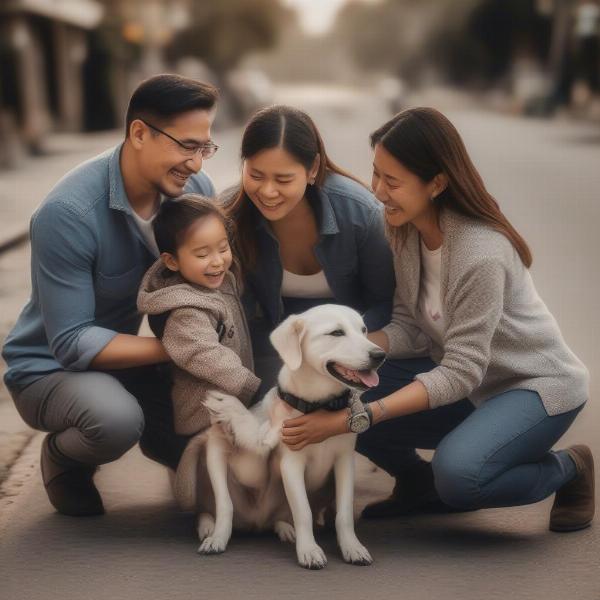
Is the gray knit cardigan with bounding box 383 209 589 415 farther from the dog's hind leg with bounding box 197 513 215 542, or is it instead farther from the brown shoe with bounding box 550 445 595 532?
the dog's hind leg with bounding box 197 513 215 542

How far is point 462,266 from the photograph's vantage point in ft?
13.2

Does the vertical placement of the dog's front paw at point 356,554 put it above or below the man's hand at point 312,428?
below

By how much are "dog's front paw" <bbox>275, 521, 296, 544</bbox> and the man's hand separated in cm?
43

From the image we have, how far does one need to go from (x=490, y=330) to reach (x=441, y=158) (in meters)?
0.67

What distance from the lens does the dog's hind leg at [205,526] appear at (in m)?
4.11

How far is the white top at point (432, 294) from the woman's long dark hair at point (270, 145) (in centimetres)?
59

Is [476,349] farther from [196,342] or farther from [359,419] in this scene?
[196,342]

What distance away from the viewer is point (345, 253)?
4.72 metres

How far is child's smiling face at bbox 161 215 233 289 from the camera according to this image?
165 inches

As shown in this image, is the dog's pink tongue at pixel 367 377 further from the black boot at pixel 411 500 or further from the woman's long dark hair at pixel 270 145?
the woman's long dark hair at pixel 270 145

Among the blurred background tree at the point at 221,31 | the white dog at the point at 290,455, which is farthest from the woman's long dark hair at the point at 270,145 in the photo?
the blurred background tree at the point at 221,31

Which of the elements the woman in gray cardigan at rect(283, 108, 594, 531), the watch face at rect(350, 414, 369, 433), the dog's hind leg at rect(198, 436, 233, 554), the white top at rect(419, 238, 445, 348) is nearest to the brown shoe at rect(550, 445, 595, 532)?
the woman in gray cardigan at rect(283, 108, 594, 531)

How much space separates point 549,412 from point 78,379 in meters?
1.83

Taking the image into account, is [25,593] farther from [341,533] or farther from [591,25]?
[591,25]
